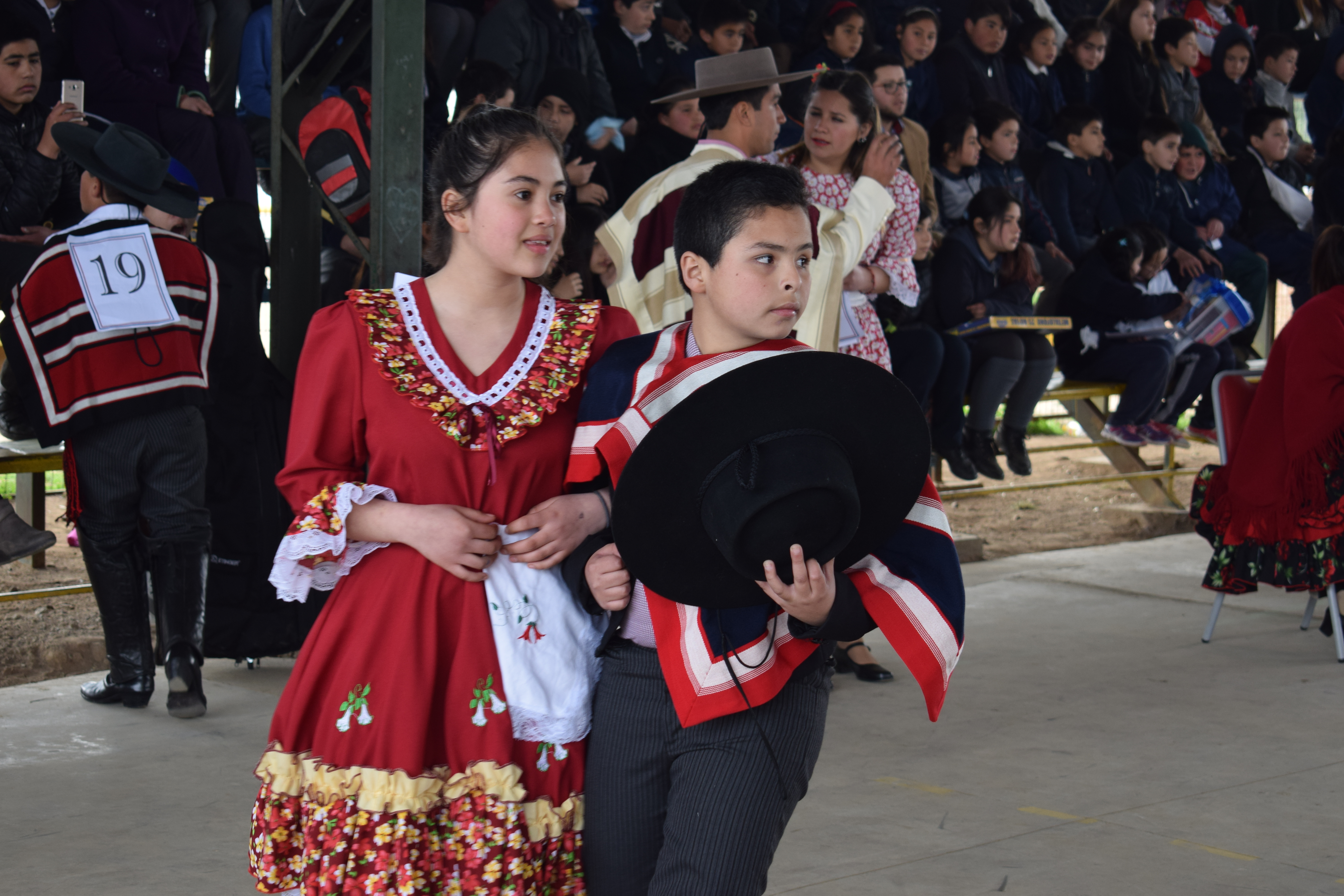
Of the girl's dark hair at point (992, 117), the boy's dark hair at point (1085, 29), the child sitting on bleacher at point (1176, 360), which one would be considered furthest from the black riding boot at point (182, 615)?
the boy's dark hair at point (1085, 29)

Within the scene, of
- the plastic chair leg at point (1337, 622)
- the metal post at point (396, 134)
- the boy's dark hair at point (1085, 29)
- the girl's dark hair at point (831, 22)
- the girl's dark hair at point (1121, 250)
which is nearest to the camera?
the metal post at point (396, 134)

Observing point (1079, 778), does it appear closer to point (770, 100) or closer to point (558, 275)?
point (770, 100)

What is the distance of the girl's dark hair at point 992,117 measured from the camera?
6672mm

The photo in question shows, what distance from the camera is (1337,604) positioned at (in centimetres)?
470

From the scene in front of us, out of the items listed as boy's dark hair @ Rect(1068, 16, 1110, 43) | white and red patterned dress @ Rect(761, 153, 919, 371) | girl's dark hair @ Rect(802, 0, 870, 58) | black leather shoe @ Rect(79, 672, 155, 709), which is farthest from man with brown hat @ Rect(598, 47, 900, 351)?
boy's dark hair @ Rect(1068, 16, 1110, 43)

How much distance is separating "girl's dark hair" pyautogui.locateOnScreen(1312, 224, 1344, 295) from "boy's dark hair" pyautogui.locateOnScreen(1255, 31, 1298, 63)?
5316 millimetres

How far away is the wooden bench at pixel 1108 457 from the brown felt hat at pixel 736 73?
10.8 ft

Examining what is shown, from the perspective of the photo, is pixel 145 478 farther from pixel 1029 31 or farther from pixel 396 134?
pixel 1029 31

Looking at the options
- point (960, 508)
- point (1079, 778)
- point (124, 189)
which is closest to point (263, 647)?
point (124, 189)

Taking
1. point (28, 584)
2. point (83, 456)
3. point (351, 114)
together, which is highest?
point (351, 114)

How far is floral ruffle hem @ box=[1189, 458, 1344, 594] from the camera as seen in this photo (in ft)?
14.7

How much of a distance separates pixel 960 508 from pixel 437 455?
22.9 feet

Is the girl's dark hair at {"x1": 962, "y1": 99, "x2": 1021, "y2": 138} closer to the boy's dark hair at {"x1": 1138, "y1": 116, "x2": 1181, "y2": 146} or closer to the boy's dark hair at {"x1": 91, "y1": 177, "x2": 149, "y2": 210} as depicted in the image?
the boy's dark hair at {"x1": 1138, "y1": 116, "x2": 1181, "y2": 146}

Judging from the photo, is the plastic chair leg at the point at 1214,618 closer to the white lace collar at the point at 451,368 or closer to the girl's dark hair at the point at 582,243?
the girl's dark hair at the point at 582,243
